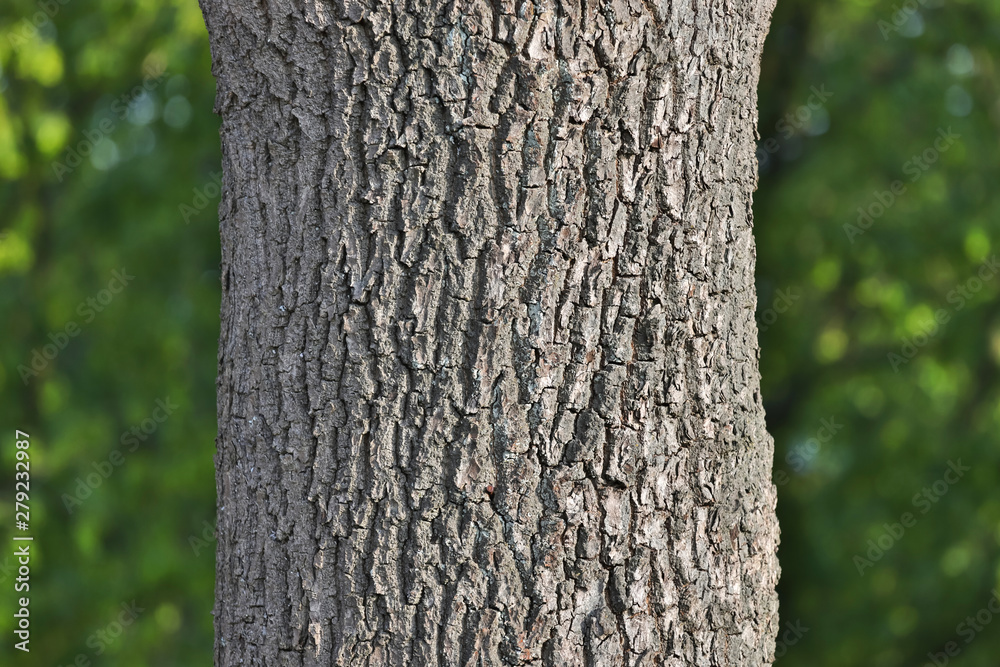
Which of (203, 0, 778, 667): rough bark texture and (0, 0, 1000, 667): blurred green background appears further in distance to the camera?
(0, 0, 1000, 667): blurred green background

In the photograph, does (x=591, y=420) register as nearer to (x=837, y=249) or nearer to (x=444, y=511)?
(x=444, y=511)

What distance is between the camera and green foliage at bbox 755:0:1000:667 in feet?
13.1

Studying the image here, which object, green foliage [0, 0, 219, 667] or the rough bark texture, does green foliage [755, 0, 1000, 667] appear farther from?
the rough bark texture

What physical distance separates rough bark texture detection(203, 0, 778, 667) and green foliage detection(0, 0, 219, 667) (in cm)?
289

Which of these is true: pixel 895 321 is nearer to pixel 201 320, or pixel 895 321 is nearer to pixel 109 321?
pixel 201 320

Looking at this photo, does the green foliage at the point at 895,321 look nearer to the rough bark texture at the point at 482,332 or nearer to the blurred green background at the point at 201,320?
the blurred green background at the point at 201,320

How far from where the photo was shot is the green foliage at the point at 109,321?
399 centimetres

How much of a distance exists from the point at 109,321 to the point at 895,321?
3661 mm

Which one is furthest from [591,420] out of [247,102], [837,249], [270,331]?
[837,249]

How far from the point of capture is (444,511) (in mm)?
1184

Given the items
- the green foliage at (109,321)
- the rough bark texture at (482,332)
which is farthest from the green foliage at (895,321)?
the rough bark texture at (482,332)

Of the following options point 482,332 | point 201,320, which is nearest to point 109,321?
point 201,320

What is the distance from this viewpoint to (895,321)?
4.02 metres

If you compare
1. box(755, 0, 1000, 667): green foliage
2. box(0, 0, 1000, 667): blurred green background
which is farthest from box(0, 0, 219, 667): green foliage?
box(755, 0, 1000, 667): green foliage
